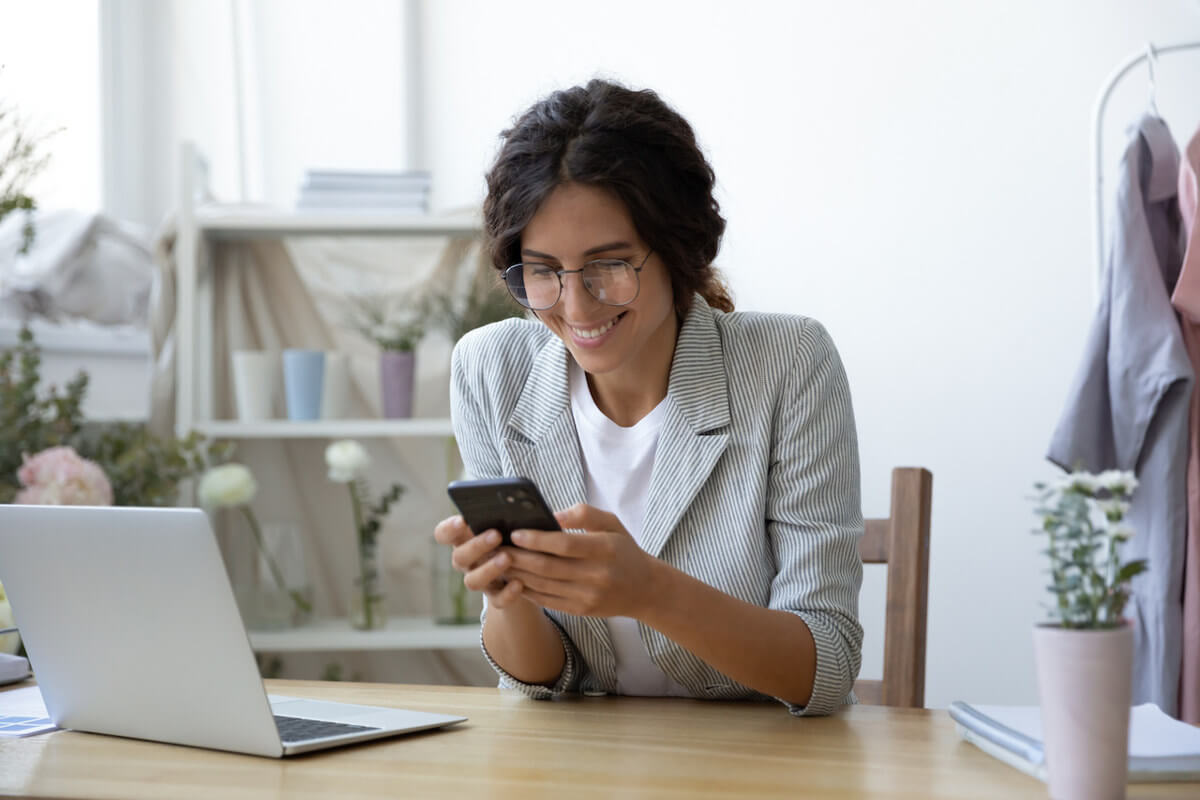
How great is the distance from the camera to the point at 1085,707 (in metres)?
0.79

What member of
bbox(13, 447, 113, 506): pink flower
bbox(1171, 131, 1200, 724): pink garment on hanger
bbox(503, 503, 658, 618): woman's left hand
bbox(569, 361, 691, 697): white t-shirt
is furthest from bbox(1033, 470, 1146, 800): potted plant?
bbox(13, 447, 113, 506): pink flower

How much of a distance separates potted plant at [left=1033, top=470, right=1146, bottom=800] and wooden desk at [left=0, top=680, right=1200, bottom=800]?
96 mm

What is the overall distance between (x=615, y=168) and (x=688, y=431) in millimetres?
307

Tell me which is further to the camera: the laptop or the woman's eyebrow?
the woman's eyebrow

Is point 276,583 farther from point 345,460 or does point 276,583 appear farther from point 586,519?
point 586,519

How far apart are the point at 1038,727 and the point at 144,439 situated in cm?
192

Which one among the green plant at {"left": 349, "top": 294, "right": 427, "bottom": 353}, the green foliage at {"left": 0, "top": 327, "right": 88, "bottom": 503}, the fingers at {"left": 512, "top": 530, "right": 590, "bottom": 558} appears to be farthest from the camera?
the green plant at {"left": 349, "top": 294, "right": 427, "bottom": 353}

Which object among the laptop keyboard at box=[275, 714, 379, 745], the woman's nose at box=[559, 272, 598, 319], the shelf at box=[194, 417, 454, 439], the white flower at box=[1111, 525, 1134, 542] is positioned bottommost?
the laptop keyboard at box=[275, 714, 379, 745]

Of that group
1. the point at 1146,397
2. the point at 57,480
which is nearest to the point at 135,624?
the point at 57,480

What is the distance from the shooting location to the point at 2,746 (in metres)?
1.07

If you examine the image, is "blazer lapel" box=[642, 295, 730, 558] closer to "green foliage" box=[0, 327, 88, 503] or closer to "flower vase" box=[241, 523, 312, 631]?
"green foliage" box=[0, 327, 88, 503]

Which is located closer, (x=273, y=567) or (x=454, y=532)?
(x=454, y=532)

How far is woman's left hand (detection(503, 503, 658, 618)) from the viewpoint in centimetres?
105

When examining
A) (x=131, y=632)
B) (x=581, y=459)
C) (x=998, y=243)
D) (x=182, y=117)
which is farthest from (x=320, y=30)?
(x=131, y=632)
